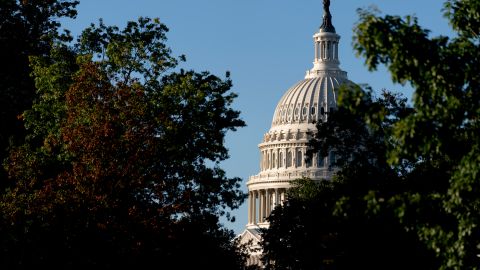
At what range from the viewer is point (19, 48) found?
221ft

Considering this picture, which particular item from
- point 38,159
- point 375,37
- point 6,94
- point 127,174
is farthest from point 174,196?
point 375,37

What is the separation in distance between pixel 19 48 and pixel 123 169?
16.6 m

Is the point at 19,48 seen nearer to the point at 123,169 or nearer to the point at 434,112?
the point at 123,169

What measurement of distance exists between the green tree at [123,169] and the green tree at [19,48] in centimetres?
189

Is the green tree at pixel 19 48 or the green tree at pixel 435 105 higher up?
the green tree at pixel 19 48

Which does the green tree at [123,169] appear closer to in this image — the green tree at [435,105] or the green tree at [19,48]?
the green tree at [19,48]

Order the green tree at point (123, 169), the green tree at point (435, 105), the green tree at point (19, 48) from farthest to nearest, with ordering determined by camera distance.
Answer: the green tree at point (19, 48) → the green tree at point (123, 169) → the green tree at point (435, 105)

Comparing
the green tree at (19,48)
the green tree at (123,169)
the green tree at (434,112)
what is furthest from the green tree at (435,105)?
the green tree at (19,48)

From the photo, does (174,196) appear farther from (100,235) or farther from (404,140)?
(404,140)

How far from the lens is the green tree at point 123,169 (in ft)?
173

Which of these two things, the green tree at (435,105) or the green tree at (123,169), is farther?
the green tree at (123,169)

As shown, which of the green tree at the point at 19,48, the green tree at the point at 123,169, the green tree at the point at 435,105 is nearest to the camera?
the green tree at the point at 435,105

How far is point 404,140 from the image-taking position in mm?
30750

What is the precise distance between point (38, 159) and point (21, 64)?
1101 cm
